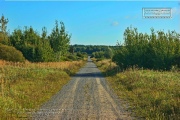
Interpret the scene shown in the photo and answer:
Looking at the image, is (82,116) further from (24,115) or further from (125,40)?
(125,40)

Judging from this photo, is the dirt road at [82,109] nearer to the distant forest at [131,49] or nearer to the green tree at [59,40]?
the distant forest at [131,49]

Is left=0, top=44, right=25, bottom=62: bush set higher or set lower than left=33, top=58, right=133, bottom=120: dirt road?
higher

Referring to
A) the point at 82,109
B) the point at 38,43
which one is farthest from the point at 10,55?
the point at 82,109

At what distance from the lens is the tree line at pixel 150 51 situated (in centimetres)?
3303

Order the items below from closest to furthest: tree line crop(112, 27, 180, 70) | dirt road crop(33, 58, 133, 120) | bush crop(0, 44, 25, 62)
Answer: dirt road crop(33, 58, 133, 120)
tree line crop(112, 27, 180, 70)
bush crop(0, 44, 25, 62)

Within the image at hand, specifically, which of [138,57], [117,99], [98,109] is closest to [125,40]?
[138,57]

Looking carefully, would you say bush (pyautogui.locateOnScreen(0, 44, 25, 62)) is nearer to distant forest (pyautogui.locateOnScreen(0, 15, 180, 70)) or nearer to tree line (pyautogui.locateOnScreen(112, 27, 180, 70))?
distant forest (pyautogui.locateOnScreen(0, 15, 180, 70))

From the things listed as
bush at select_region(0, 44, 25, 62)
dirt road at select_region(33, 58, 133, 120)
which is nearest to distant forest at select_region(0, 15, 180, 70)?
bush at select_region(0, 44, 25, 62)

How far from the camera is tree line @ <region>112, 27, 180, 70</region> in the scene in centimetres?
3303

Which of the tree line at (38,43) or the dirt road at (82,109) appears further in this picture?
the tree line at (38,43)

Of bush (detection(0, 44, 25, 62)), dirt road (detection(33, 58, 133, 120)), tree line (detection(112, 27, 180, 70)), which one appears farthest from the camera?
bush (detection(0, 44, 25, 62))

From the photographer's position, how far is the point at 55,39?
54656mm

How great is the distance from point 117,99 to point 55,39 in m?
41.1

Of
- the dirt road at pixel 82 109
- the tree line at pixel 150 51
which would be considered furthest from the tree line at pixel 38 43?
the dirt road at pixel 82 109
